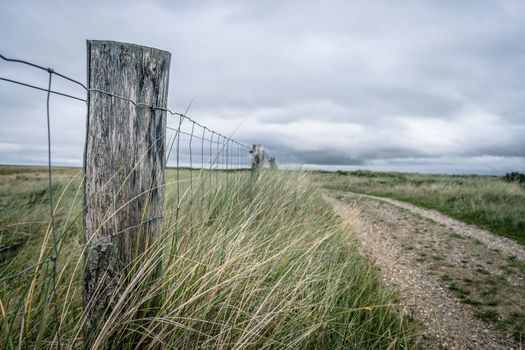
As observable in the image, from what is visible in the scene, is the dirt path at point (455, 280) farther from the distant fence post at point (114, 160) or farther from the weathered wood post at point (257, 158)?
the weathered wood post at point (257, 158)

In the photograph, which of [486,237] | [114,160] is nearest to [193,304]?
[114,160]

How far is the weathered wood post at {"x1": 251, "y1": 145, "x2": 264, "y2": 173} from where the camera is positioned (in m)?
6.20

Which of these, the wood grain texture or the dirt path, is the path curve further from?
the wood grain texture

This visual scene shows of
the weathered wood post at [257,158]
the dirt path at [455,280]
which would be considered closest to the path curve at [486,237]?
the dirt path at [455,280]

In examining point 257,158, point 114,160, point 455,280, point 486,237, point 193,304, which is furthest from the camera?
point 486,237

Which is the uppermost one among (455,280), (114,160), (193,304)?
(114,160)

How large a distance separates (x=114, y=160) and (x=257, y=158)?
193 inches

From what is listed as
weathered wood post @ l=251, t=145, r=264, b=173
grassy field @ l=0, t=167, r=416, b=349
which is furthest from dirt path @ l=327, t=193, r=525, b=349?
weathered wood post @ l=251, t=145, r=264, b=173

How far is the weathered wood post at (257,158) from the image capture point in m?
6.20

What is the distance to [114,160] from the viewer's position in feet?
4.97

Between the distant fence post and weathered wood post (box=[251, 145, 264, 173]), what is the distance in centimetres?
452

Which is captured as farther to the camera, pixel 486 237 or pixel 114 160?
pixel 486 237

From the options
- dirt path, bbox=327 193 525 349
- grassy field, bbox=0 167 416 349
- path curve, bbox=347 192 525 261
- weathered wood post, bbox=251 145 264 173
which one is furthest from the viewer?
path curve, bbox=347 192 525 261

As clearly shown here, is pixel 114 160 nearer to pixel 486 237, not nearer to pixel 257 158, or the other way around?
pixel 257 158
